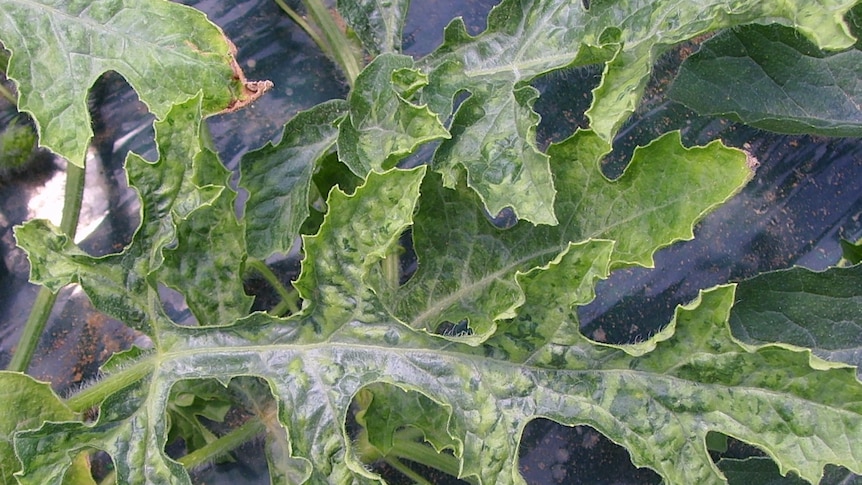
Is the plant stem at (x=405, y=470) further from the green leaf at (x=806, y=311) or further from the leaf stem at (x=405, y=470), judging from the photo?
the green leaf at (x=806, y=311)

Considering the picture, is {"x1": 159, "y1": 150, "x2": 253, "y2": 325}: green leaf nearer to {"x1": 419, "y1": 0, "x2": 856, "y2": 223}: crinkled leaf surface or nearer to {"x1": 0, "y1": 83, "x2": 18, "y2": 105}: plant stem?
{"x1": 419, "y1": 0, "x2": 856, "y2": 223}: crinkled leaf surface

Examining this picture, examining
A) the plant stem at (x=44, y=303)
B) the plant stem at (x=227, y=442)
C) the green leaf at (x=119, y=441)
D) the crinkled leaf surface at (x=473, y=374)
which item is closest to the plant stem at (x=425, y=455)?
the plant stem at (x=227, y=442)

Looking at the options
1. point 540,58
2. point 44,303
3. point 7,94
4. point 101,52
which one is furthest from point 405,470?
point 7,94

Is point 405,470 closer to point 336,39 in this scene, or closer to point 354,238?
point 354,238

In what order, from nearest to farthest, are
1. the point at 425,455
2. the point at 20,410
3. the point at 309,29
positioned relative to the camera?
1. the point at 20,410
2. the point at 425,455
3. the point at 309,29

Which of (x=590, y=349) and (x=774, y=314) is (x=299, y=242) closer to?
(x=590, y=349)

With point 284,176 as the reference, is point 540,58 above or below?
above

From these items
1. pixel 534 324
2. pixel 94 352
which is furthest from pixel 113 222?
pixel 534 324
